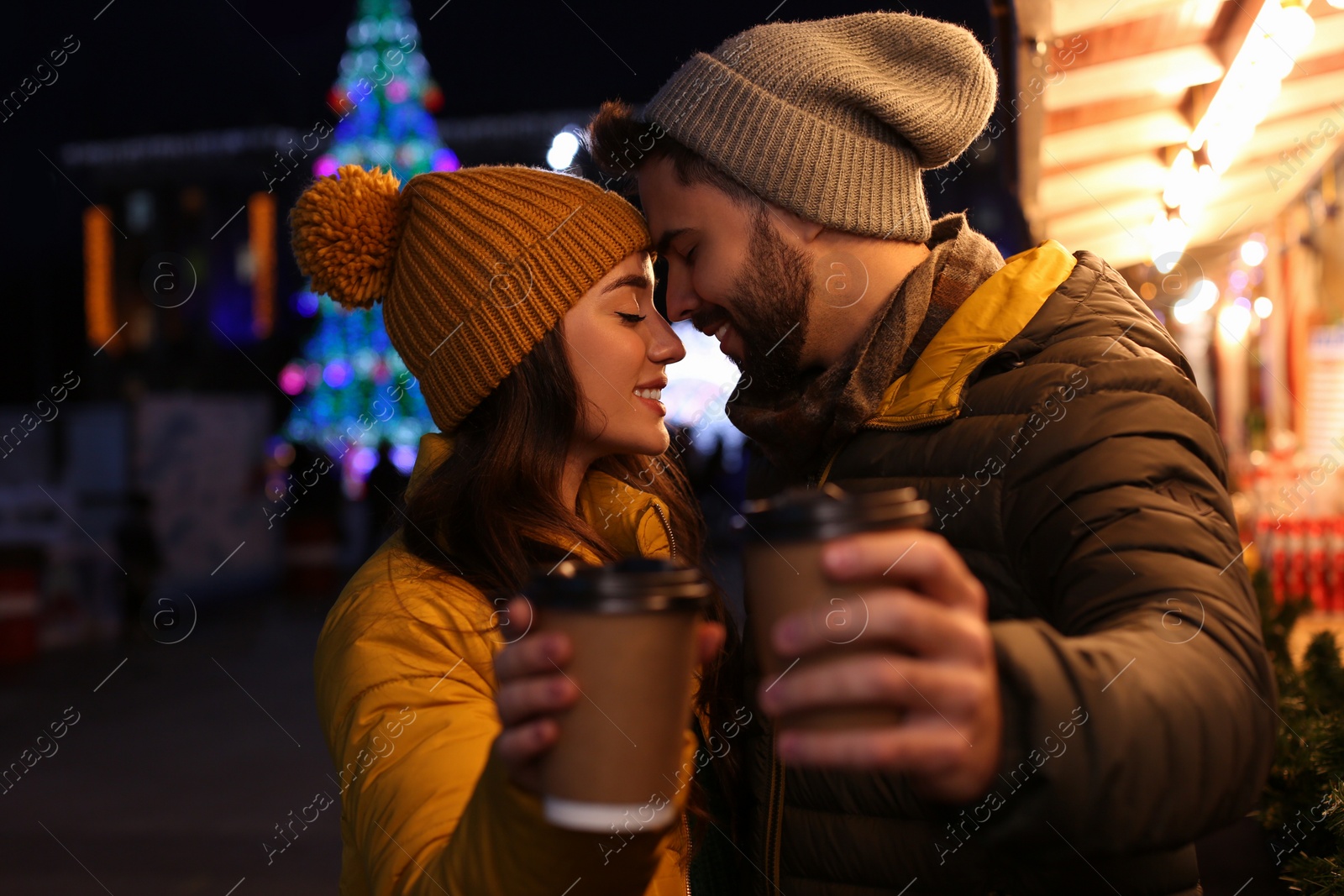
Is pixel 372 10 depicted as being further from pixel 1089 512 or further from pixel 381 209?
pixel 1089 512

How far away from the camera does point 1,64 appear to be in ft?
44.2

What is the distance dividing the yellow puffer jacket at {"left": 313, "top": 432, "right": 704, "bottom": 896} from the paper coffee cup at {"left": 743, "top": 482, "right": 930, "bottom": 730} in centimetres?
21

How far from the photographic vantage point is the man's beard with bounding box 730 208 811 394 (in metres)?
2.11

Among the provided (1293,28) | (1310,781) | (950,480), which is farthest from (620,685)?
(1293,28)

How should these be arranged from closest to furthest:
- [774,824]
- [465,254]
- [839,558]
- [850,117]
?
[839,558]
[774,824]
[850,117]
[465,254]

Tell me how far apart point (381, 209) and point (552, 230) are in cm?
44

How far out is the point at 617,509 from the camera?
245 centimetres

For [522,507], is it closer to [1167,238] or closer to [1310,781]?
[1310,781]

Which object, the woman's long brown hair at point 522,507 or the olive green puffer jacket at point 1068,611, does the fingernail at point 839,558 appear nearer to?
the olive green puffer jacket at point 1068,611

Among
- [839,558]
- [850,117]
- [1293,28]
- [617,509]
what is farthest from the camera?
[1293,28]

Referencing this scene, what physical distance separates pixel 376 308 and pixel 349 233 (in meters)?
14.1

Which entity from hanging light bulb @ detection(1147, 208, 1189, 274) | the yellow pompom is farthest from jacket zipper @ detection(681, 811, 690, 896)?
hanging light bulb @ detection(1147, 208, 1189, 274)

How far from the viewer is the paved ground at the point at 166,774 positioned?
4.82 m

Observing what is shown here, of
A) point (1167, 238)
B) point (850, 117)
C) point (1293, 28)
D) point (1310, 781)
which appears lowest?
point (1167, 238)
